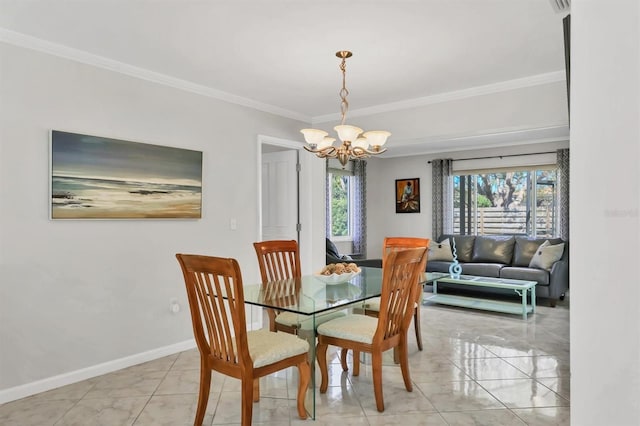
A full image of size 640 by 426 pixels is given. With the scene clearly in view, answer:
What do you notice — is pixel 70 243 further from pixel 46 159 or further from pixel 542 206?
pixel 542 206

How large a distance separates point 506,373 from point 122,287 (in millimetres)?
3047

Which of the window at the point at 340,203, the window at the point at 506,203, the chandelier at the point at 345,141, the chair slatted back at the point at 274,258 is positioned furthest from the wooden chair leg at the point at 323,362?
the window at the point at 506,203

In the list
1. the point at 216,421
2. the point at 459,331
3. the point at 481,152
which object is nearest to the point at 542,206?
the point at 481,152

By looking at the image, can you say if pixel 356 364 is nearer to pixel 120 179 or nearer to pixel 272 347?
pixel 272 347

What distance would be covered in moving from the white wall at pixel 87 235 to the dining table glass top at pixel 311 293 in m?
1.15

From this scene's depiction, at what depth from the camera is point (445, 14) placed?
2.57 m

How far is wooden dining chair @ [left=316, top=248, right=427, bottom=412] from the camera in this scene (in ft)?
8.27

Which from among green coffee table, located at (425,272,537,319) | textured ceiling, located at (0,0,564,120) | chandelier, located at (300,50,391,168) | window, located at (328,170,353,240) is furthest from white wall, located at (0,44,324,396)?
window, located at (328,170,353,240)

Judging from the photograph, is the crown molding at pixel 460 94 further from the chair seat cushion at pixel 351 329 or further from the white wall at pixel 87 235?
the chair seat cushion at pixel 351 329

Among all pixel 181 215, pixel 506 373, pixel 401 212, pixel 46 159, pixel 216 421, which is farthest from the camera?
pixel 401 212

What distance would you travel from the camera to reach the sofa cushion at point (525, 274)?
5.50m

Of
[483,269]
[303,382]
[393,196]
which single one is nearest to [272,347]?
[303,382]

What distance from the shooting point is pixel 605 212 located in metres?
0.29

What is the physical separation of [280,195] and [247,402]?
10.9 feet
